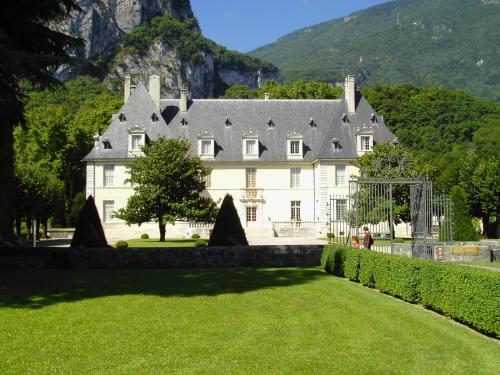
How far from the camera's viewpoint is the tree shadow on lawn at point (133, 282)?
11.6 metres

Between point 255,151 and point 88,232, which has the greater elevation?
point 255,151

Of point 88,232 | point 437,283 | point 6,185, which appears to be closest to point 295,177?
point 88,232

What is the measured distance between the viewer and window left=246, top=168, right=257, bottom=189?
135 feet

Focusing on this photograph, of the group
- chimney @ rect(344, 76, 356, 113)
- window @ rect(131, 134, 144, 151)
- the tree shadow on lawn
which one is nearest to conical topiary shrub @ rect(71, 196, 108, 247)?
the tree shadow on lawn

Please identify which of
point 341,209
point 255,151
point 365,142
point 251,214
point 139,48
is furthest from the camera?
point 139,48

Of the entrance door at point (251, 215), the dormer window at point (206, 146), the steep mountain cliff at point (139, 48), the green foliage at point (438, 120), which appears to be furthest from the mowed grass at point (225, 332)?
the steep mountain cliff at point (139, 48)

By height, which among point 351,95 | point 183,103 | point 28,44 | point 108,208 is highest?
point 351,95

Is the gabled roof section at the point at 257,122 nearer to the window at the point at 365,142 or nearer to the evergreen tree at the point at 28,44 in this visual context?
the window at the point at 365,142

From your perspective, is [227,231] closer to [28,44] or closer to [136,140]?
[28,44]

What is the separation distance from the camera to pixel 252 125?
42.7 meters

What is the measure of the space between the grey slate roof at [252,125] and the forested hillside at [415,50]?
62.0 meters

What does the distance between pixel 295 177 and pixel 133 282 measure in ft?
91.9

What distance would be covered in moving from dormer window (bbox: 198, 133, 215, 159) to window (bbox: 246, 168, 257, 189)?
290cm

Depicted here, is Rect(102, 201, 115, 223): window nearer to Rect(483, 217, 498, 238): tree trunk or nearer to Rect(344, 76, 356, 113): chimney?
Rect(344, 76, 356, 113): chimney
